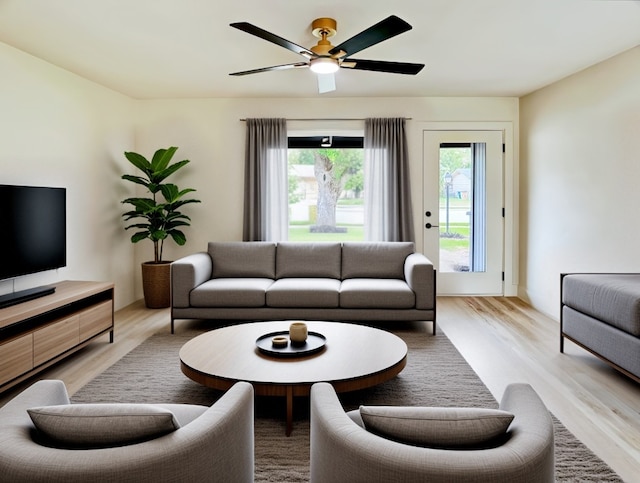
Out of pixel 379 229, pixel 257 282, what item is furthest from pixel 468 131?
pixel 257 282

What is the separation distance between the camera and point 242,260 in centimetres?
487

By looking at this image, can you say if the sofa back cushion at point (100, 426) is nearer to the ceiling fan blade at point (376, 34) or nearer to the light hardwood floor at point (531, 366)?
the light hardwood floor at point (531, 366)

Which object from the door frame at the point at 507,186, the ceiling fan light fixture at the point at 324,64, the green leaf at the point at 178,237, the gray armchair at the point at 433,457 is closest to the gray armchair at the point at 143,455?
the gray armchair at the point at 433,457

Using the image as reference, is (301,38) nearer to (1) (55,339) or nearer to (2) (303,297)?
(2) (303,297)

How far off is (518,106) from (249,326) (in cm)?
438

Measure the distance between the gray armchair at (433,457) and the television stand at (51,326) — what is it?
2391 mm

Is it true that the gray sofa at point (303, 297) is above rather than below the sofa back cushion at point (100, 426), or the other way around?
below

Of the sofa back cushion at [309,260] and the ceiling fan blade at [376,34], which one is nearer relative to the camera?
the ceiling fan blade at [376,34]

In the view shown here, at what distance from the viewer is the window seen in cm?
573

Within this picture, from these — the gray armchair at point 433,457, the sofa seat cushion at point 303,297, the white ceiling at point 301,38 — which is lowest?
the sofa seat cushion at point 303,297

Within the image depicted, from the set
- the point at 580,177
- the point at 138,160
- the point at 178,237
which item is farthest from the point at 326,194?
the point at 580,177

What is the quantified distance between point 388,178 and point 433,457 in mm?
4635

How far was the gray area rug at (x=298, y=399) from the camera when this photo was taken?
205 cm

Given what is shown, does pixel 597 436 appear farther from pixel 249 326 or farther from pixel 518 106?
pixel 518 106
